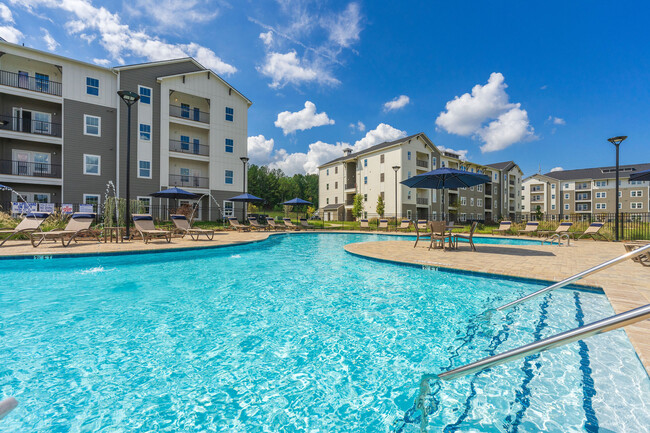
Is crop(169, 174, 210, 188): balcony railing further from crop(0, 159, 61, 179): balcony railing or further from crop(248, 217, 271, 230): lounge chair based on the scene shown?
crop(248, 217, 271, 230): lounge chair

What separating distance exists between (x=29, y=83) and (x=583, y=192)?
8208cm

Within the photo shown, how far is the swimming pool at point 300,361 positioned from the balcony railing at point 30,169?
19999mm

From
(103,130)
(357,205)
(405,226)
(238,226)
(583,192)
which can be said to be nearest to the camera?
(238,226)

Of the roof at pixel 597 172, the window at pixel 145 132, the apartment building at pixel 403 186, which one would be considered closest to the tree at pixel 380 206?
the apartment building at pixel 403 186

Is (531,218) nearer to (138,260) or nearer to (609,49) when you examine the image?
(609,49)

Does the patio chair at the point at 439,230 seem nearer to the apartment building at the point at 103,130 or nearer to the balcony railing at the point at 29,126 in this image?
the apartment building at the point at 103,130

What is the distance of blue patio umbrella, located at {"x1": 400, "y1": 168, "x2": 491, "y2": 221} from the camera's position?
995cm

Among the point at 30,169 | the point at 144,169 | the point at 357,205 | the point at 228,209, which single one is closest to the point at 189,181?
the point at 144,169

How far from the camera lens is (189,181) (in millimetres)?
24297

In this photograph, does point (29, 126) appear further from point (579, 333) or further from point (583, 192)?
point (583, 192)

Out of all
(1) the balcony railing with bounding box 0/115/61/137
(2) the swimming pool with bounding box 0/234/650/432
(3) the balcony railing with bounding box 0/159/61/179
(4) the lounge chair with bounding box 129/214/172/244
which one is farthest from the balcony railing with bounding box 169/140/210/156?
(2) the swimming pool with bounding box 0/234/650/432

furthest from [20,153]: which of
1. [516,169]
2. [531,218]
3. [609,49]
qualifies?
[531,218]

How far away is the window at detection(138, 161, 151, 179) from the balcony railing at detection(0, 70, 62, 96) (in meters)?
7.05

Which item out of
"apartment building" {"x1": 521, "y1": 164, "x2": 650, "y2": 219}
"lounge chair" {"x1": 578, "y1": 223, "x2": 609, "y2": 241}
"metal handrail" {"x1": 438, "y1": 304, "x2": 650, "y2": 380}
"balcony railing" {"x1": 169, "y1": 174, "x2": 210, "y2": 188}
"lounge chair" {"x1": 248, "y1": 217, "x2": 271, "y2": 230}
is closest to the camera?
"metal handrail" {"x1": 438, "y1": 304, "x2": 650, "y2": 380}
